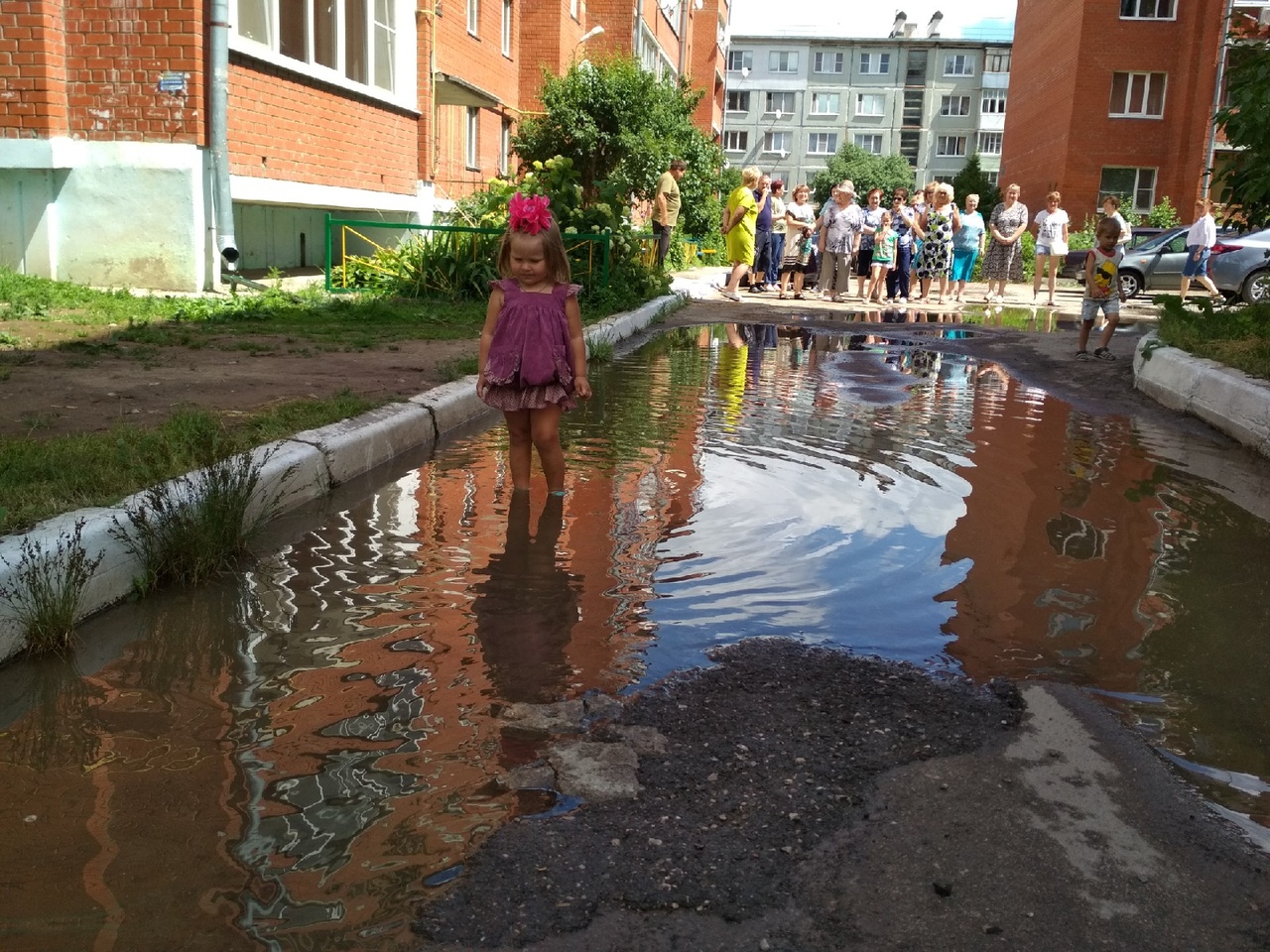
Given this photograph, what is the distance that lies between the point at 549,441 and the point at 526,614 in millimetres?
1765

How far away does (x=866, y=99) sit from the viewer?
77.8 meters

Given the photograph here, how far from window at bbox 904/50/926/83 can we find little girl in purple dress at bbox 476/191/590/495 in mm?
77574

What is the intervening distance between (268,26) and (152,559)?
11617 millimetres

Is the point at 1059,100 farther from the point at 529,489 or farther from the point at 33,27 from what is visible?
the point at 529,489

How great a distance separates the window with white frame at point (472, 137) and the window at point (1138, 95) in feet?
73.7

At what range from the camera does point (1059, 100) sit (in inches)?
1531

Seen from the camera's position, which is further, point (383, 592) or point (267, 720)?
point (383, 592)

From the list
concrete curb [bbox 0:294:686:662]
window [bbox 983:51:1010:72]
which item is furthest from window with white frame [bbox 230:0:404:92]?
window [bbox 983:51:1010:72]

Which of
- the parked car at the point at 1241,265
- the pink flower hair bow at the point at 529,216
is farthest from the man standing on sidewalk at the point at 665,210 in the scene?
the pink flower hair bow at the point at 529,216

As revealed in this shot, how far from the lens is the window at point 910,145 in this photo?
253 ft

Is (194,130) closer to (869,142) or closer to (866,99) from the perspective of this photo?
(869,142)

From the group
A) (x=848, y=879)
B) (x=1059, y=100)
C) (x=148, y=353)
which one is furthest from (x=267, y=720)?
(x=1059, y=100)

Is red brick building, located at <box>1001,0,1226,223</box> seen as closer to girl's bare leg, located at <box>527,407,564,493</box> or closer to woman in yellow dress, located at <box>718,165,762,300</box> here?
woman in yellow dress, located at <box>718,165,762,300</box>

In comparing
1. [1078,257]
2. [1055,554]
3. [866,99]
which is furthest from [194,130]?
[866,99]
